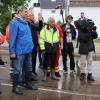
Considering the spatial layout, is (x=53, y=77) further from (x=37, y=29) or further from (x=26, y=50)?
(x=26, y=50)

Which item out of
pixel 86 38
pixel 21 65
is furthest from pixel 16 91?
pixel 86 38

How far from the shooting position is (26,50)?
11086mm

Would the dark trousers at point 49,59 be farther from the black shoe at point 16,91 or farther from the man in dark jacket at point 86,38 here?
the black shoe at point 16,91

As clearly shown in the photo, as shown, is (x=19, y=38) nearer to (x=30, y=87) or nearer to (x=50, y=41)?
(x=30, y=87)

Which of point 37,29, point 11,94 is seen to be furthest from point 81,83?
point 11,94

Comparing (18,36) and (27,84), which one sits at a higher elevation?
(18,36)

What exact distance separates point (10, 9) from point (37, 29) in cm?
1664

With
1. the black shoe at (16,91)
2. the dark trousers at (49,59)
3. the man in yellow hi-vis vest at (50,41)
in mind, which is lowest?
the black shoe at (16,91)

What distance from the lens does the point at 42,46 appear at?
13094mm

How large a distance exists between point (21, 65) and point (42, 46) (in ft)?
6.63

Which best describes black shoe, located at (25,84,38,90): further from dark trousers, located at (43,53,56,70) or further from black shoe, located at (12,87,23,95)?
dark trousers, located at (43,53,56,70)

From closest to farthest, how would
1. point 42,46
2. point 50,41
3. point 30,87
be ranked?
point 30,87
point 42,46
point 50,41

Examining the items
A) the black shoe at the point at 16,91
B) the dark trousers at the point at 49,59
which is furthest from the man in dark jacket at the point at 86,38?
the black shoe at the point at 16,91

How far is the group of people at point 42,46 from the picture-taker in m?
11.0
